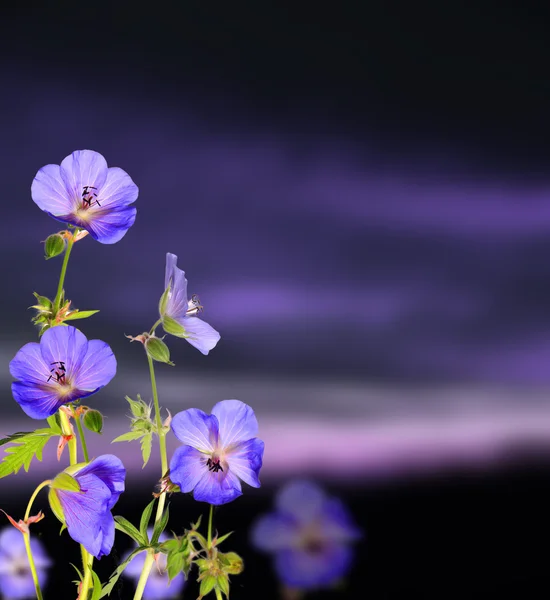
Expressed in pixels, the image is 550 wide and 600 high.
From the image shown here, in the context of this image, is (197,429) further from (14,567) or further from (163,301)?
(14,567)

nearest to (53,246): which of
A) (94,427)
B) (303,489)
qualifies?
(94,427)

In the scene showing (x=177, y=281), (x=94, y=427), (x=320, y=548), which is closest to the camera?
(x=94, y=427)

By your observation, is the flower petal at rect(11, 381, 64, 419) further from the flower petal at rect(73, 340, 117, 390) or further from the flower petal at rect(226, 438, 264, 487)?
the flower petal at rect(226, 438, 264, 487)

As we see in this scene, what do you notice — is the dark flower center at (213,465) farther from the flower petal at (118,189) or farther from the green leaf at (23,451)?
the flower petal at (118,189)

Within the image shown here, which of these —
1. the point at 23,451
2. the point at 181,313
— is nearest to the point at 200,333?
the point at 181,313

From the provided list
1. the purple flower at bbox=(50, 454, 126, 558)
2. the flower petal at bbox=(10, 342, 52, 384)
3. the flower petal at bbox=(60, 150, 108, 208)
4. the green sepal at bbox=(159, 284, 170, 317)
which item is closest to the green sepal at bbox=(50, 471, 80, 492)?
the purple flower at bbox=(50, 454, 126, 558)

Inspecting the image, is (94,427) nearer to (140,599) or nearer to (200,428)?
(200,428)

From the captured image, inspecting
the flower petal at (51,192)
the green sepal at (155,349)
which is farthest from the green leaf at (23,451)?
the flower petal at (51,192)
